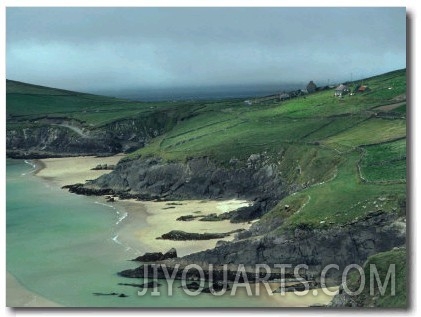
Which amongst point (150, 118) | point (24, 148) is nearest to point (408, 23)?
point (150, 118)

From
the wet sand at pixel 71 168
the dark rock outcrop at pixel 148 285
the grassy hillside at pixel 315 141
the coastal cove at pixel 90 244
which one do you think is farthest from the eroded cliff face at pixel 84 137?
the dark rock outcrop at pixel 148 285

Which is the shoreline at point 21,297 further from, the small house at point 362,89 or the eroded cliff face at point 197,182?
the small house at point 362,89

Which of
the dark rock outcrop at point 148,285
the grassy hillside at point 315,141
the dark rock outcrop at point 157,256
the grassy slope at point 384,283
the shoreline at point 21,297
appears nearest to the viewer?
the grassy slope at point 384,283

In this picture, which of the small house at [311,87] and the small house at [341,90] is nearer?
the small house at [311,87]

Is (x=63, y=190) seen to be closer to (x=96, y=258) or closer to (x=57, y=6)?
(x=96, y=258)

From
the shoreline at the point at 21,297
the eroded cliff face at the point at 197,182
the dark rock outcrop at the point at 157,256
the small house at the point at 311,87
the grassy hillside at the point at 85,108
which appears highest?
the grassy hillside at the point at 85,108

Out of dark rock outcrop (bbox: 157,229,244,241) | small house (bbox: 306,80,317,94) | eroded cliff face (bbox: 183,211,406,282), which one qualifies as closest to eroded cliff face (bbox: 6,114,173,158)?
small house (bbox: 306,80,317,94)

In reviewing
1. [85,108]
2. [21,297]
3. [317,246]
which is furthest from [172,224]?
[85,108]

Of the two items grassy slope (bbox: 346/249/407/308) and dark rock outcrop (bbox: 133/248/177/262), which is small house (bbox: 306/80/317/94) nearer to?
dark rock outcrop (bbox: 133/248/177/262)
